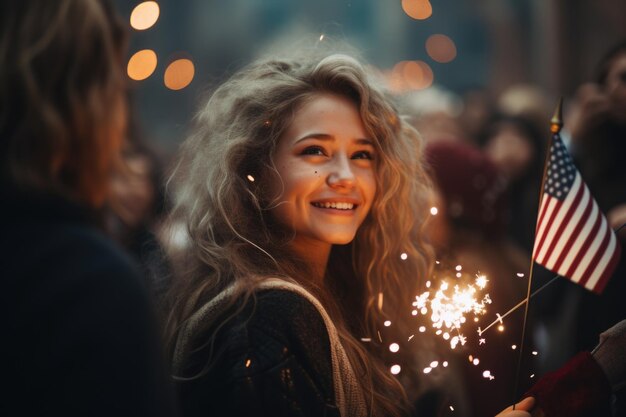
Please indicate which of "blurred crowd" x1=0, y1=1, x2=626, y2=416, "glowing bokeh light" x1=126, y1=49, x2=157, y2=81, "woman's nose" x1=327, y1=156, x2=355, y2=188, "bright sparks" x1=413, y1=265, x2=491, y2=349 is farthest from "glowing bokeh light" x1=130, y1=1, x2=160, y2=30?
"bright sparks" x1=413, y1=265, x2=491, y2=349

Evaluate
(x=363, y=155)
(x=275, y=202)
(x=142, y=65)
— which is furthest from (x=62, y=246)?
(x=142, y=65)

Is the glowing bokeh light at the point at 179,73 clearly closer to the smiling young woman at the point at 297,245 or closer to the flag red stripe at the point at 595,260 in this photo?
the smiling young woman at the point at 297,245

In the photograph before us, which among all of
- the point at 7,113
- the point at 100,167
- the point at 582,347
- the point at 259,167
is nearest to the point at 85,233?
the point at 100,167

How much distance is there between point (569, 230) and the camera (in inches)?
103

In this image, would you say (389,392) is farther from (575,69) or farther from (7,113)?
(575,69)

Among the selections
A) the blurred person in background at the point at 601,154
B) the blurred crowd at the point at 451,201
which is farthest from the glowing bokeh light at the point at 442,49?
the blurred person in background at the point at 601,154

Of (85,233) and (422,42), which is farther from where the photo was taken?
(422,42)

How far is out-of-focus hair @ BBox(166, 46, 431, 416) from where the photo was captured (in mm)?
2822

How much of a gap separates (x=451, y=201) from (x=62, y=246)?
11.0 feet

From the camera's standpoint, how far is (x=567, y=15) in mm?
12867

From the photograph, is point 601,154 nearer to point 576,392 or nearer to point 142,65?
point 576,392

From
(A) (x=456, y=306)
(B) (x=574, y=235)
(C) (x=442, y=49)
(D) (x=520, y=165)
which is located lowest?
(A) (x=456, y=306)

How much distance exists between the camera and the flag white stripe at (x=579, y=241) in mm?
2600

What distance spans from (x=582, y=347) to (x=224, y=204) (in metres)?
1.78
